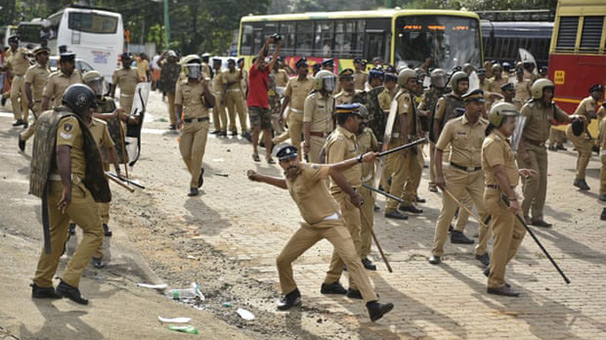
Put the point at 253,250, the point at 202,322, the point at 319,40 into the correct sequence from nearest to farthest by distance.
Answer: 1. the point at 202,322
2. the point at 253,250
3. the point at 319,40

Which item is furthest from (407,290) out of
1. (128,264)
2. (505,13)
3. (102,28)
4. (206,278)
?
(102,28)

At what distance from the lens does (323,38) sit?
2519 cm

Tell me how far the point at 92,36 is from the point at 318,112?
25.6 metres

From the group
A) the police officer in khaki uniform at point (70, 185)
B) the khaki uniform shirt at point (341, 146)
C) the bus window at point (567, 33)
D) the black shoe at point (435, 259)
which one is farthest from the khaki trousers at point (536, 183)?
the bus window at point (567, 33)

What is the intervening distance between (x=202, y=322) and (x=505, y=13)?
2664 cm

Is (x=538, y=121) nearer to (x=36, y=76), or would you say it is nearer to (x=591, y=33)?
(x=591, y=33)

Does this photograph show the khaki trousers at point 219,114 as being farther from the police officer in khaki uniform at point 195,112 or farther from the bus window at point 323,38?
the police officer in khaki uniform at point 195,112

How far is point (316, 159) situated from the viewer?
35.6ft

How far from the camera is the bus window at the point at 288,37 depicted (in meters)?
26.8

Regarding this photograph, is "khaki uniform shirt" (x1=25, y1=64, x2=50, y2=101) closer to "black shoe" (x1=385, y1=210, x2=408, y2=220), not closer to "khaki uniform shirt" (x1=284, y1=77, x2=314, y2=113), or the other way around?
"khaki uniform shirt" (x1=284, y1=77, x2=314, y2=113)

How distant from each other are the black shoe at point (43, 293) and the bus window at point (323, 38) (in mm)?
18795

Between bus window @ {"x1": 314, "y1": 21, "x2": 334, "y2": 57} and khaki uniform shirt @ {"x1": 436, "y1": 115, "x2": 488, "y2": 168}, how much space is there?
629 inches

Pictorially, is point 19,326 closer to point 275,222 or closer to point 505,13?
point 275,222

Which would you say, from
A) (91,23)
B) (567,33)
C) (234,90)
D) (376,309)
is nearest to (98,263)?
(376,309)
